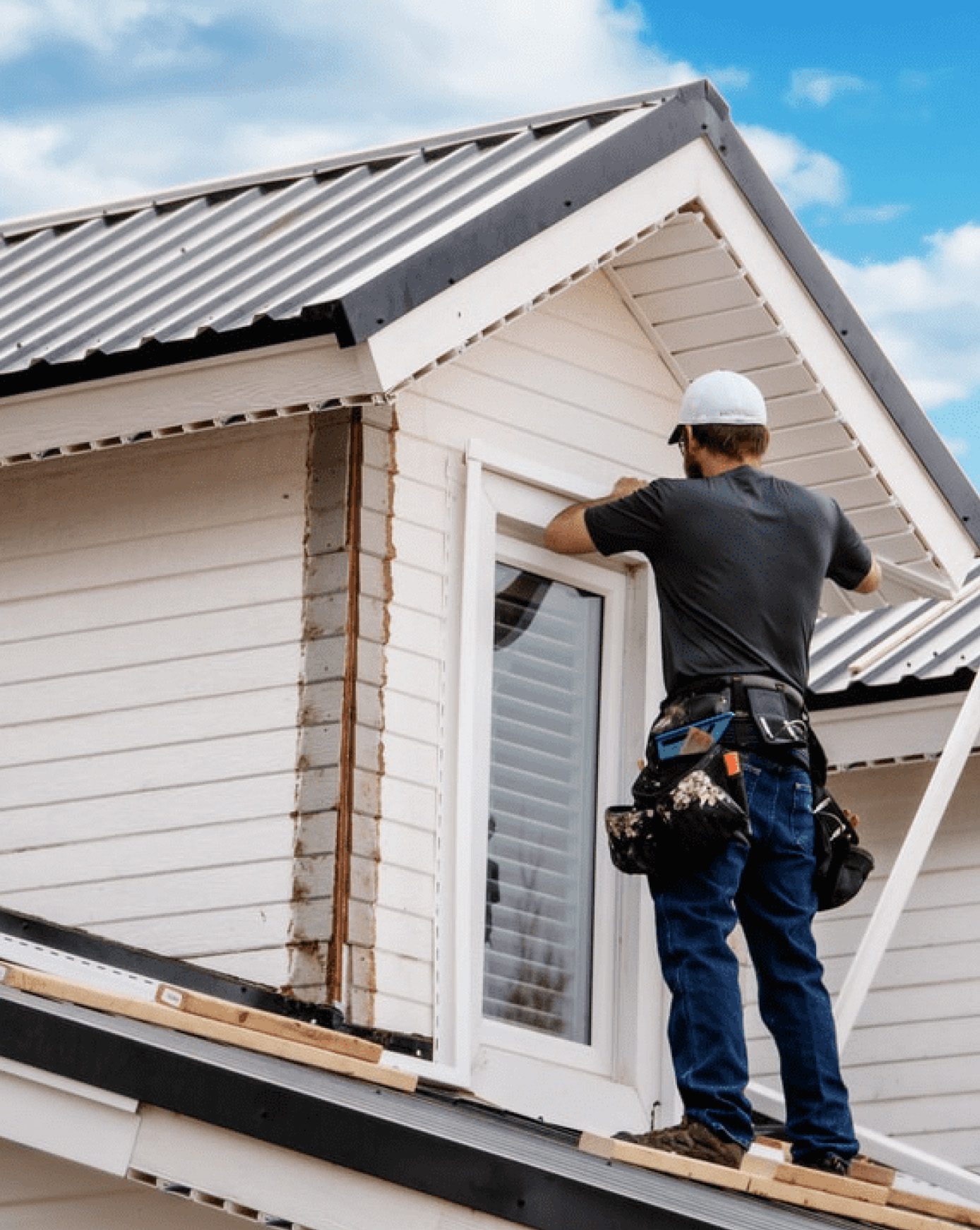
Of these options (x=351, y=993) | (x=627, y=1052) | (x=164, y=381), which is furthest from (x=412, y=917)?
(x=164, y=381)

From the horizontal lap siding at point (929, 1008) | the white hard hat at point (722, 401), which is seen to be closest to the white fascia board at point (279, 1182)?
the white hard hat at point (722, 401)

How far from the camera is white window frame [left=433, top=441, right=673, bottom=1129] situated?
7.68 metres

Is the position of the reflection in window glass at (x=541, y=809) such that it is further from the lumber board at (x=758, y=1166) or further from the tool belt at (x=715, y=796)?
the lumber board at (x=758, y=1166)

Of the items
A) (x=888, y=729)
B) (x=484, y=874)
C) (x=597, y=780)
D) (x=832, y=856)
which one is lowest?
(x=832, y=856)

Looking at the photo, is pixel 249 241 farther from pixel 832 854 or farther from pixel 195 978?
pixel 832 854

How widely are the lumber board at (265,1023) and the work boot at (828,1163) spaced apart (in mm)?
1371

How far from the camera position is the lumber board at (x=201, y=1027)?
599cm

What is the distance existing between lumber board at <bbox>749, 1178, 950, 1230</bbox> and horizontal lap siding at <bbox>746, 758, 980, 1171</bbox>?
5.75 meters

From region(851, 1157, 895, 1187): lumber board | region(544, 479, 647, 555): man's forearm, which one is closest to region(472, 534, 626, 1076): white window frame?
region(544, 479, 647, 555): man's forearm

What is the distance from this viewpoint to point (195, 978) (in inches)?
290

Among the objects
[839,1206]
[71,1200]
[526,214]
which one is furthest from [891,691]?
[71,1200]

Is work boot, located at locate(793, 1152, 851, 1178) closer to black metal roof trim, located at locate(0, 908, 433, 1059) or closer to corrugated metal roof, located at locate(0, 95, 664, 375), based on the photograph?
black metal roof trim, located at locate(0, 908, 433, 1059)

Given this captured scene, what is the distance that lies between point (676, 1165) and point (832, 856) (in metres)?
1.33

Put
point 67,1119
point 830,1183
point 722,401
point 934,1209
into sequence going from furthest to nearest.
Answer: point 722,401
point 934,1209
point 830,1183
point 67,1119
